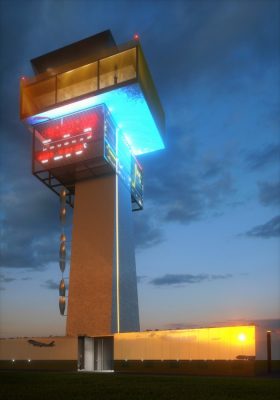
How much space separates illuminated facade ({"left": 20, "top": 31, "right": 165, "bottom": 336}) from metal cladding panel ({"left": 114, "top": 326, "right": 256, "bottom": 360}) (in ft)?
11.8

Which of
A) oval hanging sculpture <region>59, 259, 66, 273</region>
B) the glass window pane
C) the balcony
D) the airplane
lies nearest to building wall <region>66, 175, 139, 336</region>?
oval hanging sculpture <region>59, 259, 66, 273</region>

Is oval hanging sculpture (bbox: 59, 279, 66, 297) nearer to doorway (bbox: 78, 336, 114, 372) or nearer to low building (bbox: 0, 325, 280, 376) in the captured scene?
low building (bbox: 0, 325, 280, 376)

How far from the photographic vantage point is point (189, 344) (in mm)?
29859

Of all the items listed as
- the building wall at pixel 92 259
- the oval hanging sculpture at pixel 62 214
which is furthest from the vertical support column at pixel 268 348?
the oval hanging sculpture at pixel 62 214

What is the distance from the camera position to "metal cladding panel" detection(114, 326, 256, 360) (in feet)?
90.1

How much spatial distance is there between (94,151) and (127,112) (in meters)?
5.41

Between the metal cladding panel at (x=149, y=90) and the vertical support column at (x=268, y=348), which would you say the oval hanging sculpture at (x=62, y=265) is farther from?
the vertical support column at (x=268, y=348)

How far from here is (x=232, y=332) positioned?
2803cm

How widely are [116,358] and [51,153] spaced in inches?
751

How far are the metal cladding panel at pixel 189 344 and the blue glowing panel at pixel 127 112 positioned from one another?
783 inches

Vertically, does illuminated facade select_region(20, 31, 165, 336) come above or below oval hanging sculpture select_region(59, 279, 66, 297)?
above

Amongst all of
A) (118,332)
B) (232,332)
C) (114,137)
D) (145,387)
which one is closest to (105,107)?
(114,137)

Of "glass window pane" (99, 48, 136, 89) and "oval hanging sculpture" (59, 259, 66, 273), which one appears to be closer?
"glass window pane" (99, 48, 136, 89)

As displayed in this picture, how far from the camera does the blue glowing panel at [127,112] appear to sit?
38250 mm
